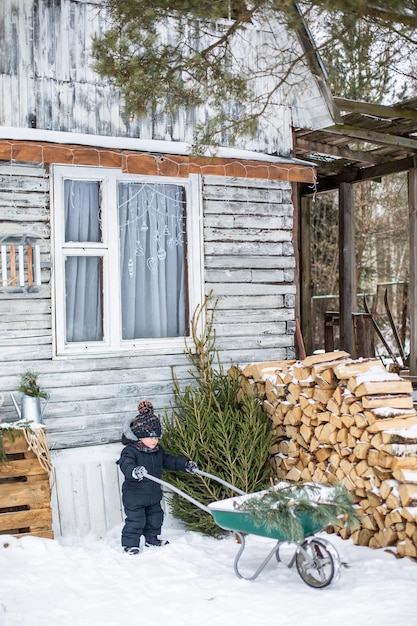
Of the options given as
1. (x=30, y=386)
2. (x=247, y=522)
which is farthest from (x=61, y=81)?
(x=247, y=522)

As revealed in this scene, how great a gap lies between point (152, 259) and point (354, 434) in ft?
9.81

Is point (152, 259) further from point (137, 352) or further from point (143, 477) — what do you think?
point (143, 477)

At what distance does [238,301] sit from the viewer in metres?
8.56

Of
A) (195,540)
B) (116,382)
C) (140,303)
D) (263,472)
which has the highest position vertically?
(140,303)

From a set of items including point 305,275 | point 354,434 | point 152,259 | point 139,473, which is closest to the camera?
point 139,473

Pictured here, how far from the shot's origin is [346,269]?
42.9 ft

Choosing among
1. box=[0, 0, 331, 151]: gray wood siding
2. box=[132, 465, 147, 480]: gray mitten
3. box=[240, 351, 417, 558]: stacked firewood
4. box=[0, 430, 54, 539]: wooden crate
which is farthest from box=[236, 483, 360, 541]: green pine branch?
box=[0, 0, 331, 151]: gray wood siding

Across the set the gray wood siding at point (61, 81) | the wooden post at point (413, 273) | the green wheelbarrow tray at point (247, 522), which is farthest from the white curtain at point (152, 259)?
the wooden post at point (413, 273)

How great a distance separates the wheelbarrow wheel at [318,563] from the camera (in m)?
5.41

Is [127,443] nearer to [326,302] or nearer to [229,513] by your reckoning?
[229,513]

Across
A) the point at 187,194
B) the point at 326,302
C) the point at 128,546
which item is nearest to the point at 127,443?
the point at 128,546

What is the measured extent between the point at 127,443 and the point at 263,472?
1.44m

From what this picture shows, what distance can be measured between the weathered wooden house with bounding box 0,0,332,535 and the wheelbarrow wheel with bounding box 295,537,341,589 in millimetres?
2462

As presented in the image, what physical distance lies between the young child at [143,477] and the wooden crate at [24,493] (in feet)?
2.33
